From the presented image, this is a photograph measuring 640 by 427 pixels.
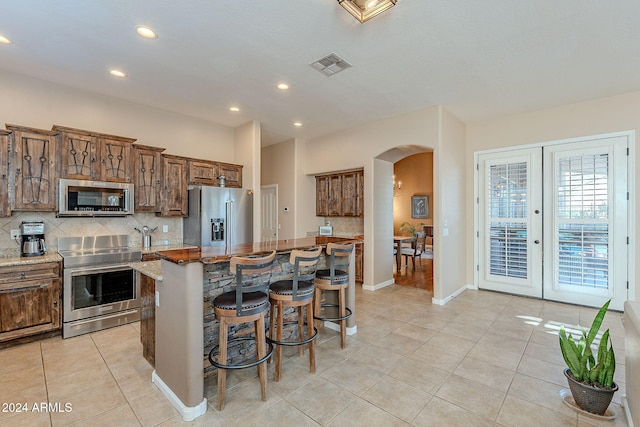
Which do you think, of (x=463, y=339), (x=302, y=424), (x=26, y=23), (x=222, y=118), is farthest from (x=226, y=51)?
(x=463, y=339)

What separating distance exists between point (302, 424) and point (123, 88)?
447 cm

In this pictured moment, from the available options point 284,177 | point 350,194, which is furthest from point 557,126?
point 284,177

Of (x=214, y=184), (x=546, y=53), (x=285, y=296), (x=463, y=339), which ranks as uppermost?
(x=546, y=53)

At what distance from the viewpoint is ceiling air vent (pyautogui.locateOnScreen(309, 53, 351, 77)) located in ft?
10.4

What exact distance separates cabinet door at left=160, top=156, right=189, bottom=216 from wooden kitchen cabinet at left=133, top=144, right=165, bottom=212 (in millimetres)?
83

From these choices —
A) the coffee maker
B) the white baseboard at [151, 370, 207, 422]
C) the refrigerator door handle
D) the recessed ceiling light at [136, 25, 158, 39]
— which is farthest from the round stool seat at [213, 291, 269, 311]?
the coffee maker

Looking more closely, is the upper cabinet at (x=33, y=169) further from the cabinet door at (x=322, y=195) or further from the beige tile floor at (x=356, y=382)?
the cabinet door at (x=322, y=195)

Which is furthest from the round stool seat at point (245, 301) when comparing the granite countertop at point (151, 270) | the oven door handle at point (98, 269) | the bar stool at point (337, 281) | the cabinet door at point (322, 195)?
the cabinet door at point (322, 195)

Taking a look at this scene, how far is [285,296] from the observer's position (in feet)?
8.31

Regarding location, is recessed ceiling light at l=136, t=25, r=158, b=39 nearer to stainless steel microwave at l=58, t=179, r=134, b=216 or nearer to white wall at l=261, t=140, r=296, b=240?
stainless steel microwave at l=58, t=179, r=134, b=216

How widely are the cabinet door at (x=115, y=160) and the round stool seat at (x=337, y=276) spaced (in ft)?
9.94

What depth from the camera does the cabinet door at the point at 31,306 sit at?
9.93 feet

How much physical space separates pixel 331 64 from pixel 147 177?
304 cm

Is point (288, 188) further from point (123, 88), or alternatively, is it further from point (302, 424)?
point (302, 424)
